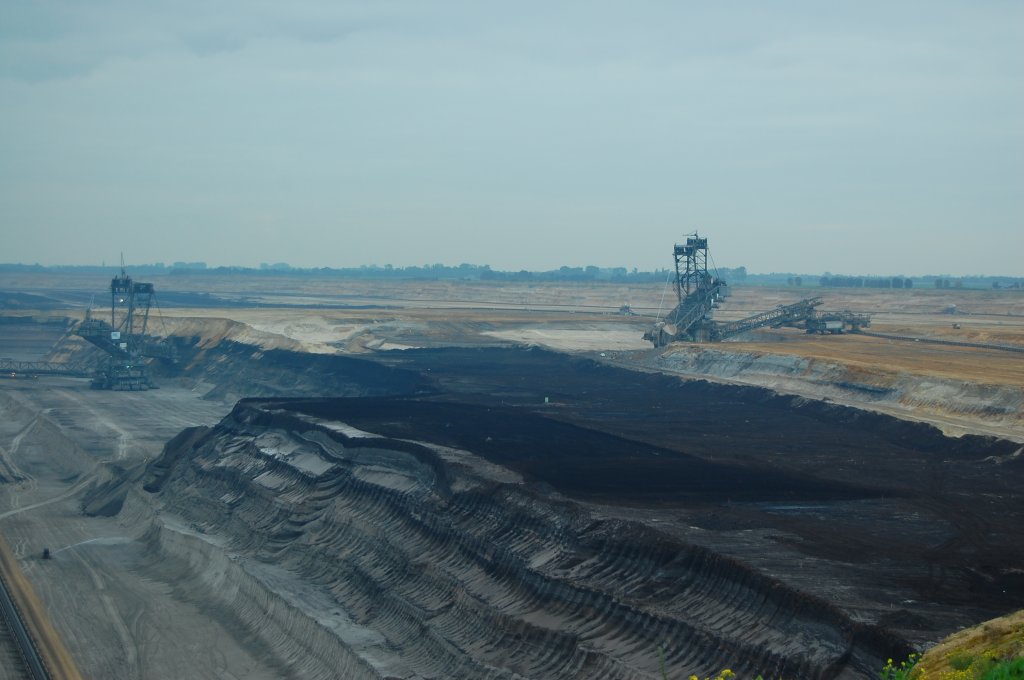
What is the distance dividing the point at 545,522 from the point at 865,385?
3752 cm

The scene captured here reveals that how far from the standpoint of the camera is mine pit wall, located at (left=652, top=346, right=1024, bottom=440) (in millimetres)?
56906

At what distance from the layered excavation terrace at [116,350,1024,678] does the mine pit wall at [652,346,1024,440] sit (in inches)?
156

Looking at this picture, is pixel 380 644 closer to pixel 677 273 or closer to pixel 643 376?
pixel 643 376

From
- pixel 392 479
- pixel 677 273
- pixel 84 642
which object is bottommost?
pixel 84 642

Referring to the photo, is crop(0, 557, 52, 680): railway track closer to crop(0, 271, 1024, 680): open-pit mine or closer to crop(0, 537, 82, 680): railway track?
crop(0, 537, 82, 680): railway track

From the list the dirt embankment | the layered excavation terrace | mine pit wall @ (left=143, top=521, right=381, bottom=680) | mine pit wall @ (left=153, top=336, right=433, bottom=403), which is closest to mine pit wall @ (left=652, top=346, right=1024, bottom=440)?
the dirt embankment

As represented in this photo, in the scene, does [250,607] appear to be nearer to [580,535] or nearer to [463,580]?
[463,580]

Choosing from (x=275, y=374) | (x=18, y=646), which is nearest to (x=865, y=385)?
(x=18, y=646)

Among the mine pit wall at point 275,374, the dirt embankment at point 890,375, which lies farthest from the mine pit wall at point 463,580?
the dirt embankment at point 890,375

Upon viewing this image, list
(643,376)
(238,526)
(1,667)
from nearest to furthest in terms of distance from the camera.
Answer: (1,667), (238,526), (643,376)

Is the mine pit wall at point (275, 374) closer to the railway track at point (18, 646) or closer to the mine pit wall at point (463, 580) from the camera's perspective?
the mine pit wall at point (463, 580)

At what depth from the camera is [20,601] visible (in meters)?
42.2

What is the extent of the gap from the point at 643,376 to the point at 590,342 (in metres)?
35.7

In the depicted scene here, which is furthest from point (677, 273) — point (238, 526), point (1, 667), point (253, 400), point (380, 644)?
point (1, 667)
